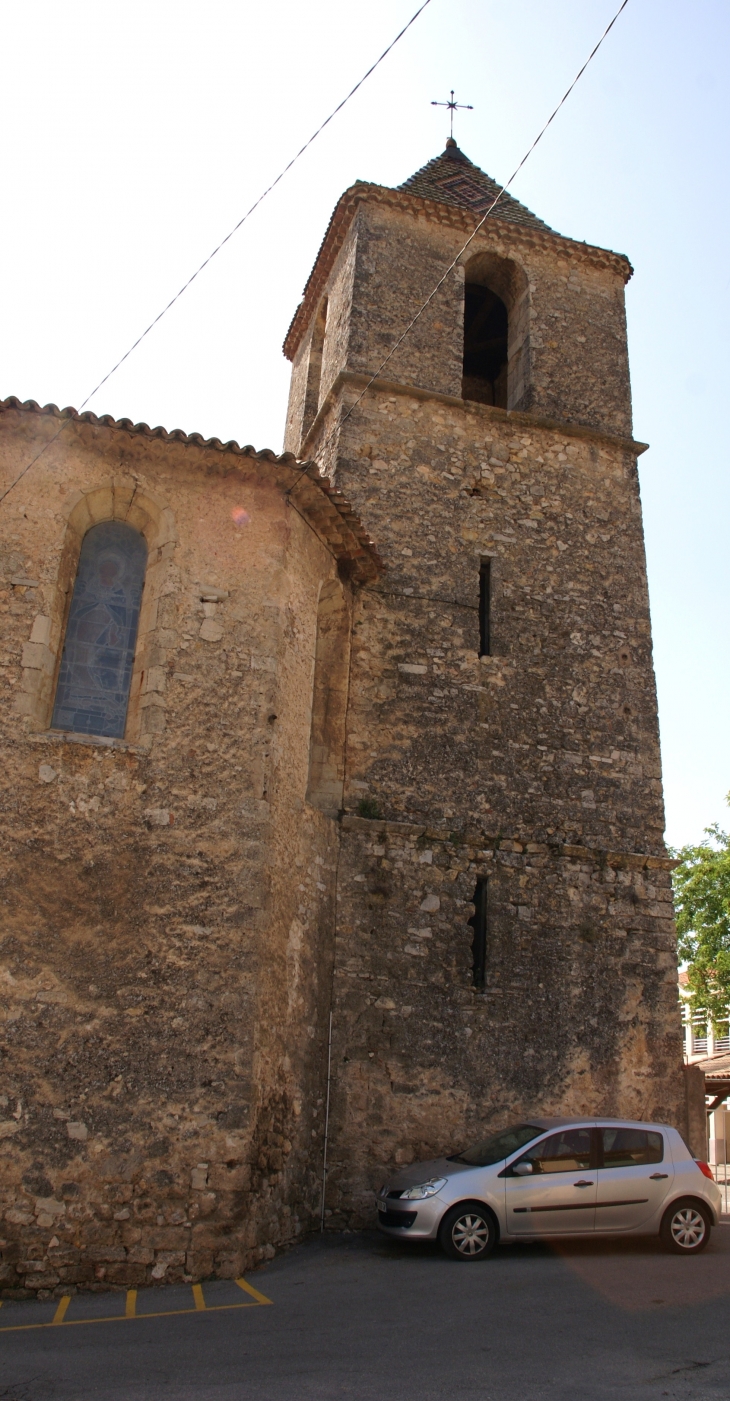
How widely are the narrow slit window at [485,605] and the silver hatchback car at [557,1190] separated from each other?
516 cm

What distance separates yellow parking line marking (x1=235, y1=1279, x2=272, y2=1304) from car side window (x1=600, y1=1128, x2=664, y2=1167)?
306cm

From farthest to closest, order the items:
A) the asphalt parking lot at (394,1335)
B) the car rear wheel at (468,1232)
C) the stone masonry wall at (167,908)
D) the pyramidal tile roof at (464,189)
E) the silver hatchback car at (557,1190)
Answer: the pyramidal tile roof at (464,189)
the silver hatchback car at (557,1190)
the car rear wheel at (468,1232)
the stone masonry wall at (167,908)
the asphalt parking lot at (394,1335)

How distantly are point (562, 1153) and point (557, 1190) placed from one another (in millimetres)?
283

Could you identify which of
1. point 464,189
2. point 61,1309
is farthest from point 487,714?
point 464,189

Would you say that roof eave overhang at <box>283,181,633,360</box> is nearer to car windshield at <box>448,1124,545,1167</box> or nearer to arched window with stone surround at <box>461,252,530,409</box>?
arched window with stone surround at <box>461,252,530,409</box>

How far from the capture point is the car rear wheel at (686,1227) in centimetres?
798

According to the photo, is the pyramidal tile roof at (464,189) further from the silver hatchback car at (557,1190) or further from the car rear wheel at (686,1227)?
the car rear wheel at (686,1227)

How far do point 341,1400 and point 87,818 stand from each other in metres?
4.41

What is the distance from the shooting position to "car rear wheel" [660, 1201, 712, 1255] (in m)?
7.98

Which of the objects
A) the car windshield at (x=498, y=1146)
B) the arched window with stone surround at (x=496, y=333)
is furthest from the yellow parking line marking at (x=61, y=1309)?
the arched window with stone surround at (x=496, y=333)

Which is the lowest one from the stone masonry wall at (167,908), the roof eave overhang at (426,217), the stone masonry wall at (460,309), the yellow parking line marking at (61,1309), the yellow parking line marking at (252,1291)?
the yellow parking line marking at (61,1309)

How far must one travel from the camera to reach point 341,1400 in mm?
4582

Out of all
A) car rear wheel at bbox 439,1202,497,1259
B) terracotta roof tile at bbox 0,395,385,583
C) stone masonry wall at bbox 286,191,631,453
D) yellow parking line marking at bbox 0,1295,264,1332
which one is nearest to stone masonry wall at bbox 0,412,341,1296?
terracotta roof tile at bbox 0,395,385,583

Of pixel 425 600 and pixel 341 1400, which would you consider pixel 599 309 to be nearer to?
pixel 425 600
